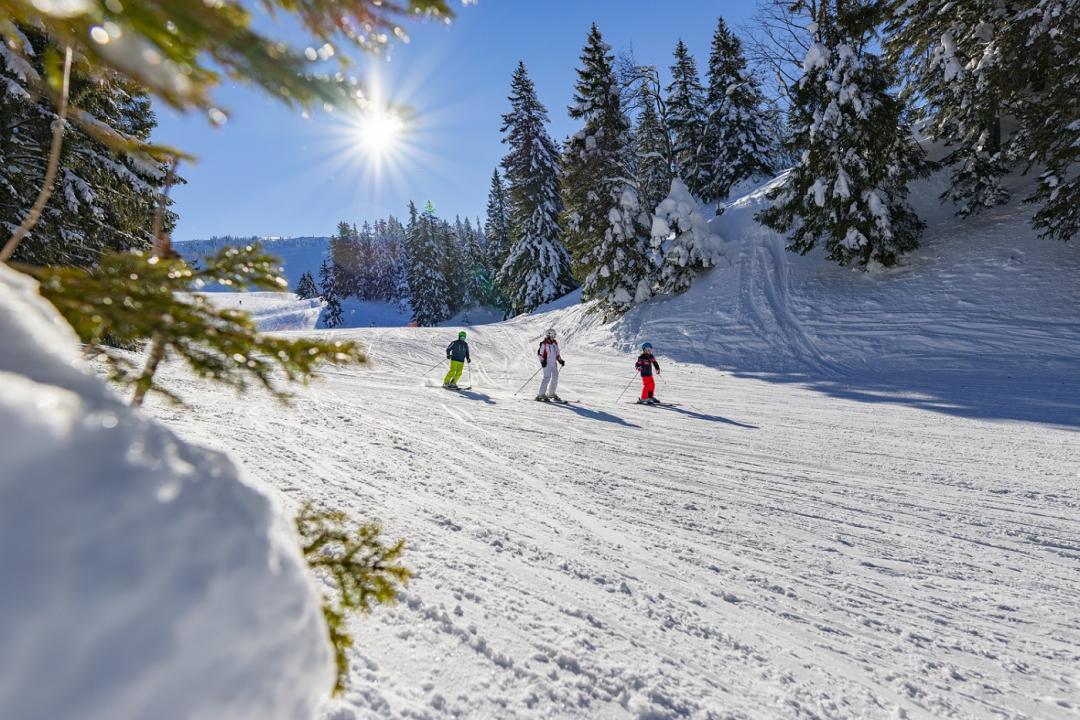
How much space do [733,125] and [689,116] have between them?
141 inches

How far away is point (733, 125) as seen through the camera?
32000 mm

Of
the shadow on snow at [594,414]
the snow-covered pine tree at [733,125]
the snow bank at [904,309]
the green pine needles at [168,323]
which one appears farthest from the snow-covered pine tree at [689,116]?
the green pine needles at [168,323]

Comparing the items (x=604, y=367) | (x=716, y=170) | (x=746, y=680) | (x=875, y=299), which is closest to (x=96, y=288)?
(x=746, y=680)

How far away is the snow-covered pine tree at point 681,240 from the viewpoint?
805 inches

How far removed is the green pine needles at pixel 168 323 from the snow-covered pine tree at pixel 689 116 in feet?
121

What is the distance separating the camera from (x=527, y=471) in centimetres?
579

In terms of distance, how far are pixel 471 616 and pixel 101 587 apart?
2252 mm

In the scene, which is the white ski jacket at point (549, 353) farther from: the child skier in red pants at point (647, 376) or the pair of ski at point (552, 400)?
the child skier in red pants at point (647, 376)

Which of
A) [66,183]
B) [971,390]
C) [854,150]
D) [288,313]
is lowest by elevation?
[971,390]

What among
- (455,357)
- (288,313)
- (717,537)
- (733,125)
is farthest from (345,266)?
(717,537)

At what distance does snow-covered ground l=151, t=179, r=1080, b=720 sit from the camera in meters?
2.48

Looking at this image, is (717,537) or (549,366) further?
(549,366)

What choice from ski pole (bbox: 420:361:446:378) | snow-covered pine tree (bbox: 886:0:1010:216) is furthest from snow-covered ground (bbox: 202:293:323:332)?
snow-covered pine tree (bbox: 886:0:1010:216)

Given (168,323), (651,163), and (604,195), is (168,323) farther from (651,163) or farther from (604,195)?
(651,163)
